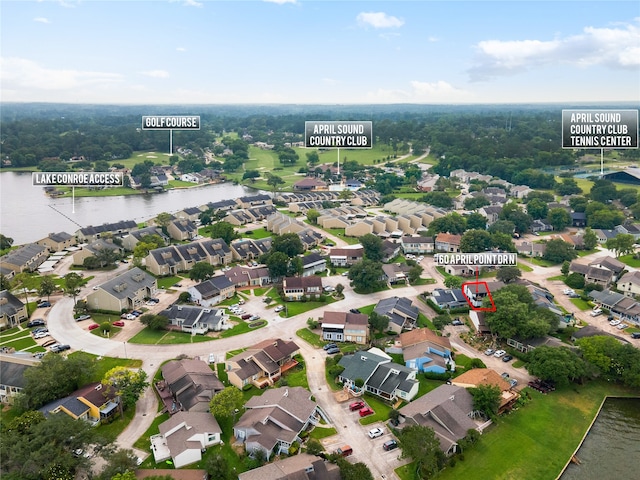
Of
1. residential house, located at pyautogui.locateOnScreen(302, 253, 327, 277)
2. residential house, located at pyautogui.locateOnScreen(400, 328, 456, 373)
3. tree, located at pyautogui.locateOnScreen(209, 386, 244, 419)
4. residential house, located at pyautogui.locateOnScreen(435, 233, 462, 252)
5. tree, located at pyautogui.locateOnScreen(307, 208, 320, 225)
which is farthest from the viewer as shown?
tree, located at pyautogui.locateOnScreen(307, 208, 320, 225)

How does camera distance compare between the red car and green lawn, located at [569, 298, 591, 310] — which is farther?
green lawn, located at [569, 298, 591, 310]

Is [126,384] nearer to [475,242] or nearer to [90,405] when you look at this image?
[90,405]

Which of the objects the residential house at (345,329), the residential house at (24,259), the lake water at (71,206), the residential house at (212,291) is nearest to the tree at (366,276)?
the residential house at (345,329)

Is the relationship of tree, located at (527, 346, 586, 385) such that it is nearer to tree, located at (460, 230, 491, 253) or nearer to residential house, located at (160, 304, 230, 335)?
residential house, located at (160, 304, 230, 335)

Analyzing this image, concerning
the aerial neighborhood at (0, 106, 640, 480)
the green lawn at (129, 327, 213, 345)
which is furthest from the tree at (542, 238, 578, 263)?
the green lawn at (129, 327, 213, 345)

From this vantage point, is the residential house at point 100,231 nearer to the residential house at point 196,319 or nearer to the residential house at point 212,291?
the residential house at point 212,291

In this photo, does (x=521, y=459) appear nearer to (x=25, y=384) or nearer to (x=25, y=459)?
(x=25, y=459)
